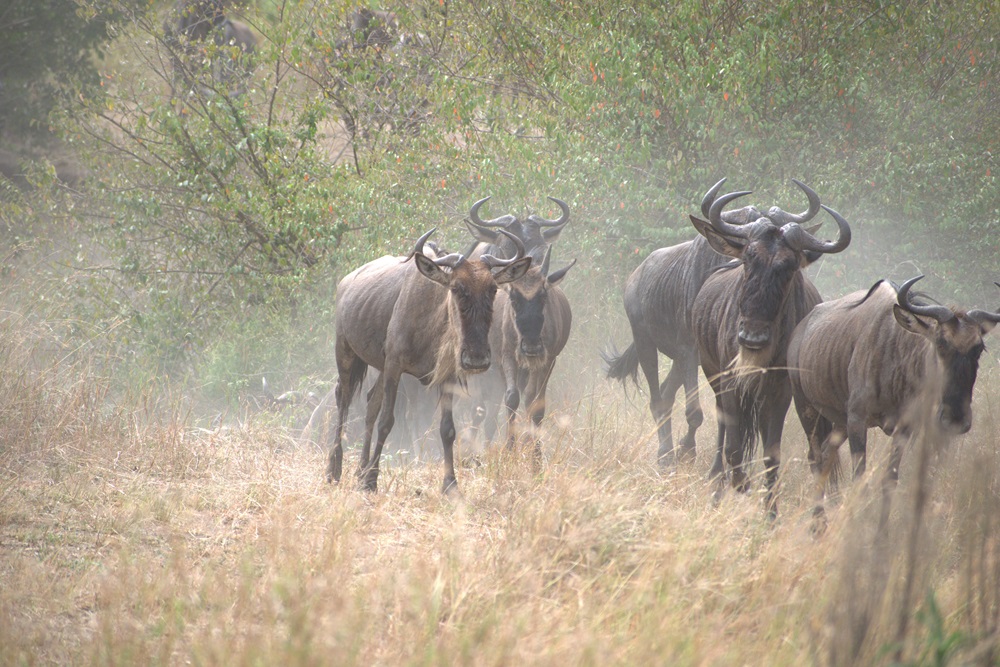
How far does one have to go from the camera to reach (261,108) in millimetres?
12547

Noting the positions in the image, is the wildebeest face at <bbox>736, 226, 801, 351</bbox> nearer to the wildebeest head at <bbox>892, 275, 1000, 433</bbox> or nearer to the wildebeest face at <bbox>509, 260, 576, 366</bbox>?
the wildebeest head at <bbox>892, 275, 1000, 433</bbox>

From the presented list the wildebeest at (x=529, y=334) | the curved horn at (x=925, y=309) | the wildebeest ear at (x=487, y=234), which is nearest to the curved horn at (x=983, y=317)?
the curved horn at (x=925, y=309)

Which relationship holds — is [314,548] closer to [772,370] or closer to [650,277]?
[772,370]

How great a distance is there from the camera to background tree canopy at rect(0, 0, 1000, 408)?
9883 millimetres

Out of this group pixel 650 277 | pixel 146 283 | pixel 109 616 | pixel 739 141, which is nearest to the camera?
pixel 109 616

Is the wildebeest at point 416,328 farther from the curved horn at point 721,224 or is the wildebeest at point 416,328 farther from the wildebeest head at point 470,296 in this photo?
the curved horn at point 721,224

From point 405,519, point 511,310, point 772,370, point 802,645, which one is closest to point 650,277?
point 511,310

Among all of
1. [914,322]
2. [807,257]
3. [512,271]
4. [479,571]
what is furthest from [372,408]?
[914,322]

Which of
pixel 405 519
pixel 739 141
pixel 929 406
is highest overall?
pixel 739 141

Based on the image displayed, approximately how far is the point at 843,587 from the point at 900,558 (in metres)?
1.04

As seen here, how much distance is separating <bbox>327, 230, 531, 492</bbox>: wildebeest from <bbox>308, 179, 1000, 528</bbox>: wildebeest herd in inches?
0.4

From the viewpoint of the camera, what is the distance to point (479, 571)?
13.6 ft

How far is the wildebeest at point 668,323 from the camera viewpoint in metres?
8.13

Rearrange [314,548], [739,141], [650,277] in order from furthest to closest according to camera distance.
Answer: [739,141] < [650,277] < [314,548]
